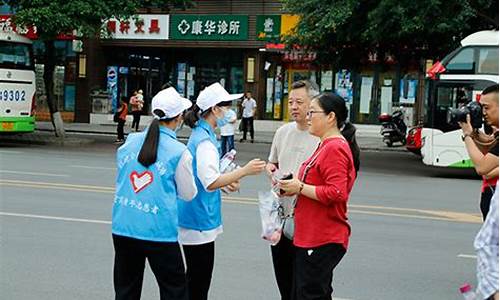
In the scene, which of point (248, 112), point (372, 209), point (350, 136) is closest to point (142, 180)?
point (350, 136)

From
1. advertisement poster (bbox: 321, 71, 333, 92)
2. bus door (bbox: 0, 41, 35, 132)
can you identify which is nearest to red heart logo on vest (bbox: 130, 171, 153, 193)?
bus door (bbox: 0, 41, 35, 132)

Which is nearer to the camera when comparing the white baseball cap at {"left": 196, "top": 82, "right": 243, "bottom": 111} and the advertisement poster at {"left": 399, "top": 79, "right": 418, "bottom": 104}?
the white baseball cap at {"left": 196, "top": 82, "right": 243, "bottom": 111}

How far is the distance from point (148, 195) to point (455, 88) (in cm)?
1439

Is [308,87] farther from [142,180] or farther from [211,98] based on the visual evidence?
[142,180]

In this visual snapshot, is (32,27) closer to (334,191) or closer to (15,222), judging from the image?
(15,222)

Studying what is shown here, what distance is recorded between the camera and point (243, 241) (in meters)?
9.25

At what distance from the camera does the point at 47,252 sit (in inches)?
332

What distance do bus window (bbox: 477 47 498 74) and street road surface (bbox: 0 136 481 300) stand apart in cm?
302

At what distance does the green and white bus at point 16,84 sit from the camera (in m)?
22.2

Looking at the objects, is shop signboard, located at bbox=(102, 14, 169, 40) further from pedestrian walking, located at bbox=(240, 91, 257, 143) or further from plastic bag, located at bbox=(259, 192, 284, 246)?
plastic bag, located at bbox=(259, 192, 284, 246)

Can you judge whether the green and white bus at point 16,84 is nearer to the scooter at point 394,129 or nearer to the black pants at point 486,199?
the scooter at point 394,129

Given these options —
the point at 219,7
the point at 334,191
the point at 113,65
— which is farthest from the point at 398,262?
the point at 113,65

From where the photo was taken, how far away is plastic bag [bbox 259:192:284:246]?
5.57 m

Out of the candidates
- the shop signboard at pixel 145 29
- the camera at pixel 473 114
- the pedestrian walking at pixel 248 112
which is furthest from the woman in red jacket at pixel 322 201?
the shop signboard at pixel 145 29
